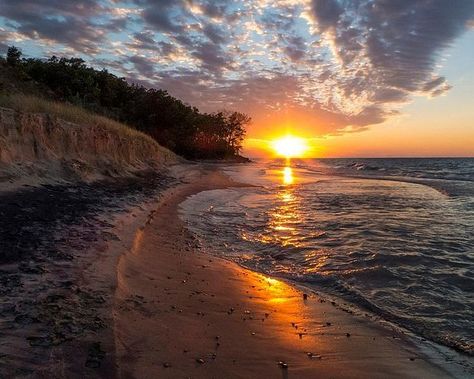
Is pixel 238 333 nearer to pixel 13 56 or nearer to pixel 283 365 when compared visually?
pixel 283 365

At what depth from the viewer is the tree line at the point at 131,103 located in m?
38.1

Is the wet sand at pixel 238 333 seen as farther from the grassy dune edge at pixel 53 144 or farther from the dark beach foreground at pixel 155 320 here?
the grassy dune edge at pixel 53 144

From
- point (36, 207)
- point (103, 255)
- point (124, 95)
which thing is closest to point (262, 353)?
point (103, 255)

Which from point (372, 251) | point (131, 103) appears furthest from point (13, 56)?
point (372, 251)

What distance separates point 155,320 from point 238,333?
40.2 inches

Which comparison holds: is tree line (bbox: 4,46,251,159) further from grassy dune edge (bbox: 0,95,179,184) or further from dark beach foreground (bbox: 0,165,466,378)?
dark beach foreground (bbox: 0,165,466,378)

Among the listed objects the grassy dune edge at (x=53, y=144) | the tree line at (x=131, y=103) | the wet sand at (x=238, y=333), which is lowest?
the wet sand at (x=238, y=333)

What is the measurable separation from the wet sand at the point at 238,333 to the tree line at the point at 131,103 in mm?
30738

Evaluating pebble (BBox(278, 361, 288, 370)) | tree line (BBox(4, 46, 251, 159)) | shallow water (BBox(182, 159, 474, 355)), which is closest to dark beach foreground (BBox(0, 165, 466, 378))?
pebble (BBox(278, 361, 288, 370))

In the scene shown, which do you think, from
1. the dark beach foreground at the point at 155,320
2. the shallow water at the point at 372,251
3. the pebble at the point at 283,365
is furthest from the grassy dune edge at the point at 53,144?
the pebble at the point at 283,365

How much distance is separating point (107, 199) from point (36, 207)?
3.76 metres

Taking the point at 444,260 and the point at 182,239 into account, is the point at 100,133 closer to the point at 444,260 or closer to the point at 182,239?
the point at 182,239

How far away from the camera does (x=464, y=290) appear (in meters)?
7.08

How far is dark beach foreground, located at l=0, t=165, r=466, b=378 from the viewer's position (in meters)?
3.74
